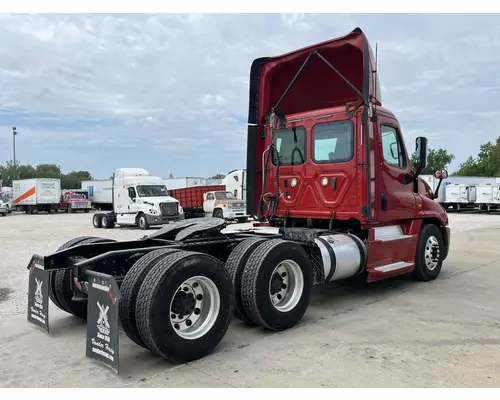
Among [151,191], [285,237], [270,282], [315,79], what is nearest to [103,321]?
[270,282]

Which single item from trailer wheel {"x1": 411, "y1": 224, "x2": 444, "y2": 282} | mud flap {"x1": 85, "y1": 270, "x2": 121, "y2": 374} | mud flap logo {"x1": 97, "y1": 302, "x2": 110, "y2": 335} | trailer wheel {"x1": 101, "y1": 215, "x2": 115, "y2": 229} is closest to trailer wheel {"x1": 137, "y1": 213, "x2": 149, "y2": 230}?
trailer wheel {"x1": 101, "y1": 215, "x2": 115, "y2": 229}

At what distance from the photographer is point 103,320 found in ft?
13.2

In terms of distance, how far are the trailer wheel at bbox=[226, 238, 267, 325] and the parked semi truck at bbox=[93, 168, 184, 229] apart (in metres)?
16.5

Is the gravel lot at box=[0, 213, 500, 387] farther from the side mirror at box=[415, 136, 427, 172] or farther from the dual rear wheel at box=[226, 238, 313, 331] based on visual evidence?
the side mirror at box=[415, 136, 427, 172]

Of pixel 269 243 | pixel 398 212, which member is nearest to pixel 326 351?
pixel 269 243

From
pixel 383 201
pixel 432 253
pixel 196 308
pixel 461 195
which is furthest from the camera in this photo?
pixel 461 195

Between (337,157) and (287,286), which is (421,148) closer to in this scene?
(337,157)

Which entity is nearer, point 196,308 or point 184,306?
point 184,306

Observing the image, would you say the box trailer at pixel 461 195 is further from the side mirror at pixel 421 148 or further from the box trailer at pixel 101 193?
the side mirror at pixel 421 148

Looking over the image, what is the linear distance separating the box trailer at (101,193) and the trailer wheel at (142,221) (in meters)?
25.2

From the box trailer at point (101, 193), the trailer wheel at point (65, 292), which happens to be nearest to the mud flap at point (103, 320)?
the trailer wheel at point (65, 292)

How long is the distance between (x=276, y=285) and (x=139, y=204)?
1744 centimetres

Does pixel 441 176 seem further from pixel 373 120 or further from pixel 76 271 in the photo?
pixel 76 271

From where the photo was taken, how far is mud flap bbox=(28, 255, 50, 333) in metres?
4.81
